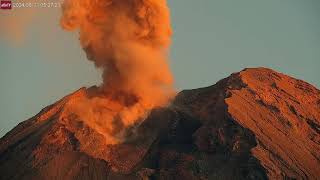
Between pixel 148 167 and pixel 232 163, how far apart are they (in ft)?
32.9

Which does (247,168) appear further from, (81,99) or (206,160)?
(81,99)

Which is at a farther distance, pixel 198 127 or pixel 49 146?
pixel 198 127

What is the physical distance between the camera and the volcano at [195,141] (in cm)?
10675

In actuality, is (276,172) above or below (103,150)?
below

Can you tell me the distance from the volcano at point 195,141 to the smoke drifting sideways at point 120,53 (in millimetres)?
2126

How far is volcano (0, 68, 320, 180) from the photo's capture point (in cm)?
10675

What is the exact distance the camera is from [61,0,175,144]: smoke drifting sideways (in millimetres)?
118375

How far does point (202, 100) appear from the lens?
12400 centimetres

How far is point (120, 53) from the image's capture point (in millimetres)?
120438

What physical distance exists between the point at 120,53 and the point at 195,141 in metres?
15.3

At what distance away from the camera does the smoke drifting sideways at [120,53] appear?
388ft

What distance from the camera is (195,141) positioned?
11488 cm

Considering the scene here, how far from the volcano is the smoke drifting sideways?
2126 millimetres

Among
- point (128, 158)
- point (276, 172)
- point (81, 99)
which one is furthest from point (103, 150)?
point (276, 172)
